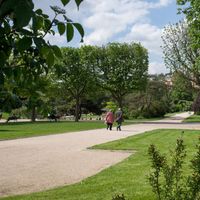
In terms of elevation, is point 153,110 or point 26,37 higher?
point 153,110

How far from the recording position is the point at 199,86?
52.3 meters

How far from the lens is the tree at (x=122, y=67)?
60844 millimetres

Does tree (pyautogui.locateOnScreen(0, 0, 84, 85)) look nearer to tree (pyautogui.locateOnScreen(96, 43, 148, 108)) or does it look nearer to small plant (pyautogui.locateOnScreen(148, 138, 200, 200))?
small plant (pyautogui.locateOnScreen(148, 138, 200, 200))

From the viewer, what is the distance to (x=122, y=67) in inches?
2419

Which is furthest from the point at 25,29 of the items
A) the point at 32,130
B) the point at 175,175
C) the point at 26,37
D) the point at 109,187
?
the point at 32,130

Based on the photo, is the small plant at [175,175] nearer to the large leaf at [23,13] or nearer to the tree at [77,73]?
the large leaf at [23,13]

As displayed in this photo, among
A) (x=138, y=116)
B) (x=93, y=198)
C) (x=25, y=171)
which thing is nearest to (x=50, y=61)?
(x=93, y=198)

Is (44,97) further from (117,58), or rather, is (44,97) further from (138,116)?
(138,116)

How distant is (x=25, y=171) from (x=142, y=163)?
3.30 metres

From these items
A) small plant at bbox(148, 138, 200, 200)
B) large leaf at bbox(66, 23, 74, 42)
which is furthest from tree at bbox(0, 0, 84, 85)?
small plant at bbox(148, 138, 200, 200)

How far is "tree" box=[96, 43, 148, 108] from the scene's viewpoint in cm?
6084

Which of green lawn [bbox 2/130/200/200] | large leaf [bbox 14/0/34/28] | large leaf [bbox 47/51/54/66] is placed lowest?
green lawn [bbox 2/130/200/200]

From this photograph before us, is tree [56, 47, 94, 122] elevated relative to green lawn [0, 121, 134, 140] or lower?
elevated

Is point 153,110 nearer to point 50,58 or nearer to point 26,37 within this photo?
point 50,58
